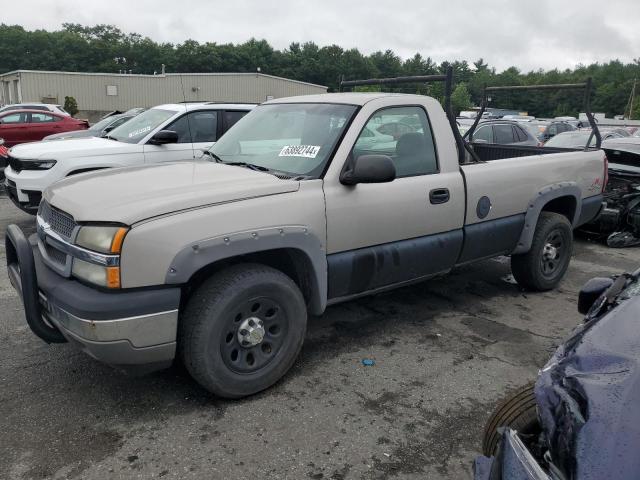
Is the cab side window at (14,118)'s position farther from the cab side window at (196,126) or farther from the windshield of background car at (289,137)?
the windshield of background car at (289,137)

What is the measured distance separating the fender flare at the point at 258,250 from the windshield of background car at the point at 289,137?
48cm

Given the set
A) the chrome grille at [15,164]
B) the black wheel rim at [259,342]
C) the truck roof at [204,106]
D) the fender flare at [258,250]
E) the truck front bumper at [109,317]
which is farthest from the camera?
the truck roof at [204,106]

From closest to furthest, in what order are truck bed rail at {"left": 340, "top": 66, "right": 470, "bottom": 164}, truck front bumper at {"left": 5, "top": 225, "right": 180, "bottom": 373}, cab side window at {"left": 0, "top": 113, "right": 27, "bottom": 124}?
truck front bumper at {"left": 5, "top": 225, "right": 180, "bottom": 373}
truck bed rail at {"left": 340, "top": 66, "right": 470, "bottom": 164}
cab side window at {"left": 0, "top": 113, "right": 27, "bottom": 124}

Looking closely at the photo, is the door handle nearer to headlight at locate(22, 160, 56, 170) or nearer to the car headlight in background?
the car headlight in background

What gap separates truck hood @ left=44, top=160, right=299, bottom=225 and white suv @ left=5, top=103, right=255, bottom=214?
3360 millimetres

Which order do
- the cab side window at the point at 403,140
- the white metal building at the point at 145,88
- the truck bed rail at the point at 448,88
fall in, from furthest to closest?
the white metal building at the point at 145,88, the truck bed rail at the point at 448,88, the cab side window at the point at 403,140

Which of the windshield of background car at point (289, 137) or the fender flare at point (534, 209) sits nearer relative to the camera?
the windshield of background car at point (289, 137)

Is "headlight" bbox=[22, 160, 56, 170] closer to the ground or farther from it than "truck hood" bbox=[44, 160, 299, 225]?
closer to the ground

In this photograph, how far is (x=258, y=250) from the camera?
10.0ft

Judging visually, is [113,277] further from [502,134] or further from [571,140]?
[502,134]

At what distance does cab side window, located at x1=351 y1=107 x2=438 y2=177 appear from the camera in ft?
12.5

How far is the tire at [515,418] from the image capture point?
213cm

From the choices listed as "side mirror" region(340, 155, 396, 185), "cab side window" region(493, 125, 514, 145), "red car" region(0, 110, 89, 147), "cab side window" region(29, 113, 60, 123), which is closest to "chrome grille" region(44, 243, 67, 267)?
"side mirror" region(340, 155, 396, 185)

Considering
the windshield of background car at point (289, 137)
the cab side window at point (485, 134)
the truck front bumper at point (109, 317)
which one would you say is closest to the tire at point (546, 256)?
the windshield of background car at point (289, 137)
